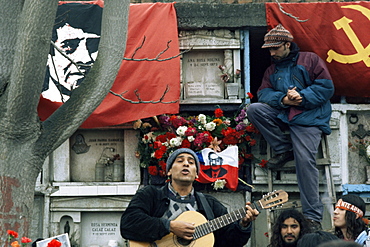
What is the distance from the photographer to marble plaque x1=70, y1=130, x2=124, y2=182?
10367 millimetres

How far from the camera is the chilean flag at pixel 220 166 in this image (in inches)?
379

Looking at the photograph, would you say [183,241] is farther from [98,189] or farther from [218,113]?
[98,189]

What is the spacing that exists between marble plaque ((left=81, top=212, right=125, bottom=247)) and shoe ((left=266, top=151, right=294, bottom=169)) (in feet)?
7.05

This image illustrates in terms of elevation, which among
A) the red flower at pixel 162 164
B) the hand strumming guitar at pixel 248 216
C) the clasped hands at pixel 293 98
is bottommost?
the hand strumming guitar at pixel 248 216

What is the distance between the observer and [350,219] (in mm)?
7047

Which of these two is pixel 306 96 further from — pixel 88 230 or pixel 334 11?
pixel 88 230

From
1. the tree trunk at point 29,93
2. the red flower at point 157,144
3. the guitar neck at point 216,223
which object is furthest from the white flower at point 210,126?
the tree trunk at point 29,93

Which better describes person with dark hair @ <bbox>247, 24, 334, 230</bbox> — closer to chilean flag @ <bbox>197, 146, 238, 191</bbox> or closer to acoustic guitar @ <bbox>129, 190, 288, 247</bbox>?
chilean flag @ <bbox>197, 146, 238, 191</bbox>

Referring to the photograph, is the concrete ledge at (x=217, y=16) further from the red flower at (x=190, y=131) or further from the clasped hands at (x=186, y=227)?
the clasped hands at (x=186, y=227)

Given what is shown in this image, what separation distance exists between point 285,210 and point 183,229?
146cm

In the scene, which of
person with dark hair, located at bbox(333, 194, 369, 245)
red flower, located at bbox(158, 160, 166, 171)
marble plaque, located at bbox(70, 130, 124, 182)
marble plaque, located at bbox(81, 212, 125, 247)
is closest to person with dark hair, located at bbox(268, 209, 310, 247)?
person with dark hair, located at bbox(333, 194, 369, 245)

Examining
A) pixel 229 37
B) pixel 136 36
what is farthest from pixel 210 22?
pixel 136 36

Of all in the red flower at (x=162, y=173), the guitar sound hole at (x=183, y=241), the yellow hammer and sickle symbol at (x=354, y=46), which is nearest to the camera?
the guitar sound hole at (x=183, y=241)

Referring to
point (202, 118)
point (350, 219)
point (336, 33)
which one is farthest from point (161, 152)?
point (350, 219)
